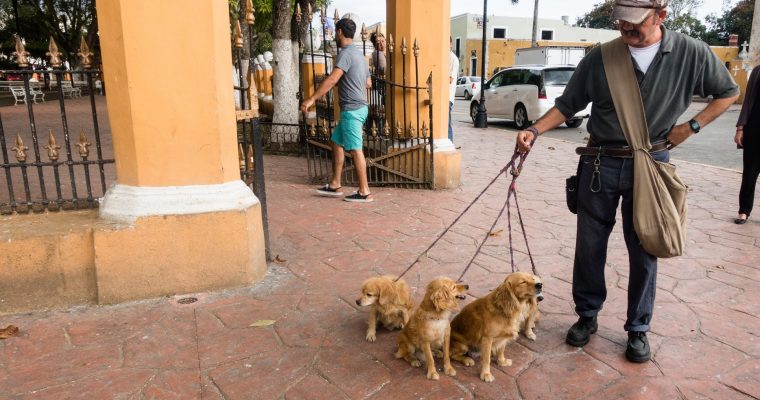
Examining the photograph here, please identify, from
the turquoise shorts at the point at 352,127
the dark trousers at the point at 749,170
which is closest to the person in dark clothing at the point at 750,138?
the dark trousers at the point at 749,170

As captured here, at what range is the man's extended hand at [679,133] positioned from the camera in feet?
9.30

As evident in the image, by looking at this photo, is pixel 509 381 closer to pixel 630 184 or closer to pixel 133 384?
pixel 630 184

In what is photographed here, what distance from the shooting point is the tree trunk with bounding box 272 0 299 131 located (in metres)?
10.4

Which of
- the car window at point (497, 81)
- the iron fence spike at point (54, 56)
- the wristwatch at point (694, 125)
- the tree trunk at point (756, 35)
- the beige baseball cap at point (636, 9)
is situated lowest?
the wristwatch at point (694, 125)

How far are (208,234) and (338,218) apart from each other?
2.20 meters

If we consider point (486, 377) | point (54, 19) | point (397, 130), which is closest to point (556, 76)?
point (397, 130)

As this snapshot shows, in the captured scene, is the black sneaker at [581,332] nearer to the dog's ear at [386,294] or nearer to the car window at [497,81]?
the dog's ear at [386,294]

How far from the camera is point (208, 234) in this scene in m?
3.78

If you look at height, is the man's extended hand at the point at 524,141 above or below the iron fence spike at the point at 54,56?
below

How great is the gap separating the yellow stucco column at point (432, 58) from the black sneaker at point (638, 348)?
4.40m

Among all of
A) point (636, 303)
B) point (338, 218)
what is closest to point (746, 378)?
point (636, 303)

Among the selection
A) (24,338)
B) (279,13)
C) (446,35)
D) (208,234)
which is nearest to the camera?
(24,338)

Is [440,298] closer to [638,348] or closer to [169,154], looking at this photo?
[638,348]

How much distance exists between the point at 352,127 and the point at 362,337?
351 cm
